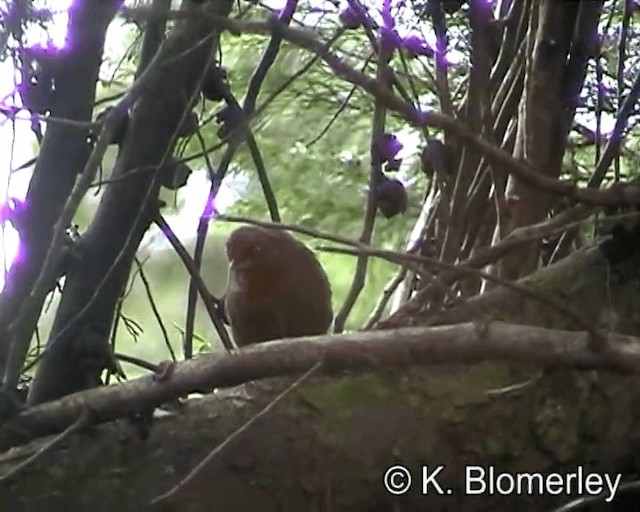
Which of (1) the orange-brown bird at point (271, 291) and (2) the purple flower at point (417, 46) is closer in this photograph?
(1) the orange-brown bird at point (271, 291)

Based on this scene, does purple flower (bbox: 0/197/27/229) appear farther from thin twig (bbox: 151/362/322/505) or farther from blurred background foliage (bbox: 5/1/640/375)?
blurred background foliage (bbox: 5/1/640/375)

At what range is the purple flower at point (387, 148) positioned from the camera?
0.86m

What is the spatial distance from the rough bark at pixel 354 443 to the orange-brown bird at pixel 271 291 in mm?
106

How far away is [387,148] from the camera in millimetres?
867

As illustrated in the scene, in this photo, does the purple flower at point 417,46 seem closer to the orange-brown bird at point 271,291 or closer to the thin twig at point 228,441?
the orange-brown bird at point 271,291

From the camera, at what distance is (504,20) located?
1009 mm

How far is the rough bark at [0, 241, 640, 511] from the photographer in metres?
0.62

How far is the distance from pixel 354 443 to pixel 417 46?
455 mm

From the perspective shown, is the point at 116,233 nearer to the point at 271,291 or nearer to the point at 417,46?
the point at 271,291

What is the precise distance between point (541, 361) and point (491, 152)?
0.14 metres

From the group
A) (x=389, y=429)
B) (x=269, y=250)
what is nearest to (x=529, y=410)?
(x=389, y=429)

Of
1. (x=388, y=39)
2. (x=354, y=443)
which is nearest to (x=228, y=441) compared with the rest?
(x=354, y=443)

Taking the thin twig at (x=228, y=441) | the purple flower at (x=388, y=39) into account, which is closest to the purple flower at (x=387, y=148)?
the purple flower at (x=388, y=39)

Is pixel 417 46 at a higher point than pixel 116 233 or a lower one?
higher
